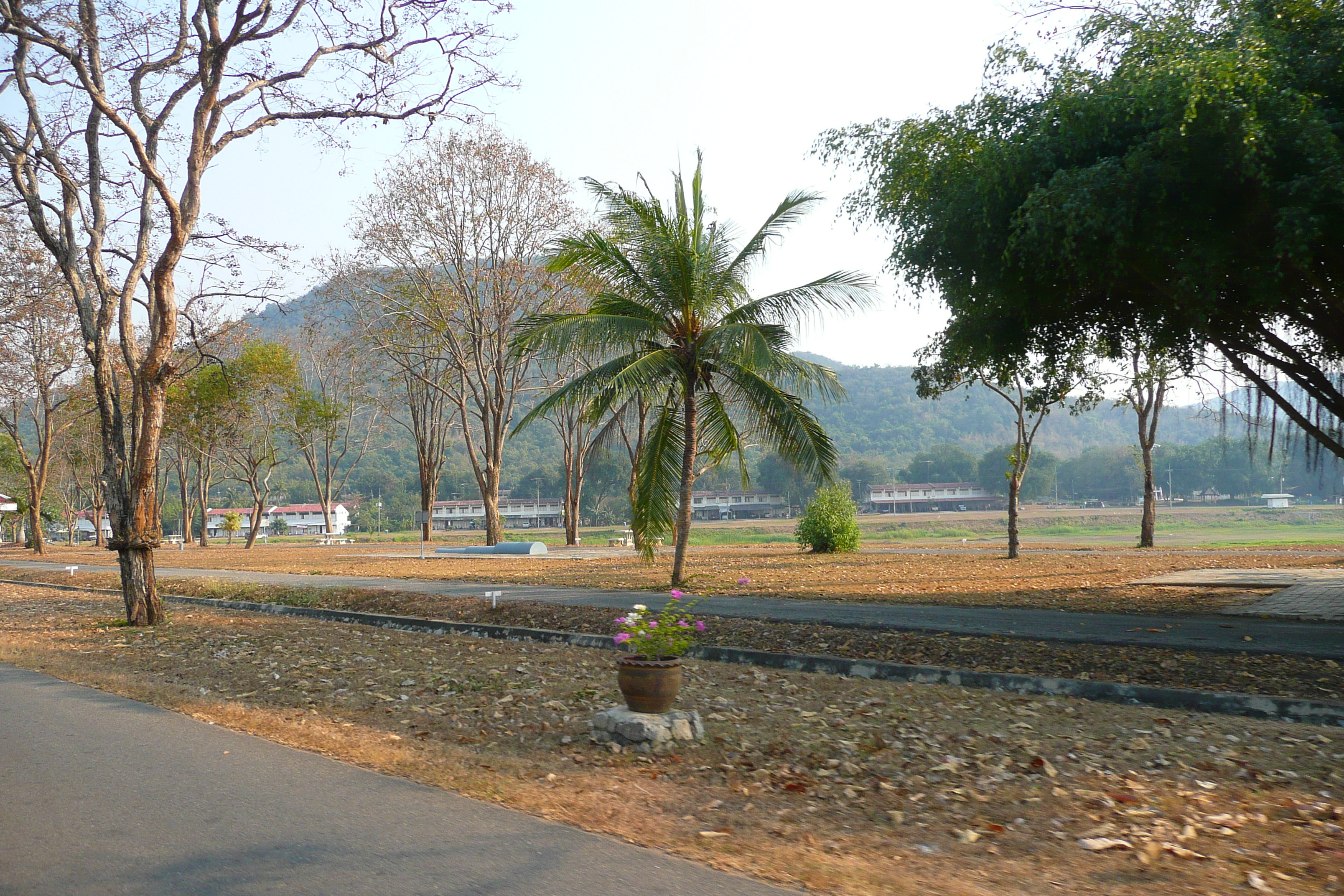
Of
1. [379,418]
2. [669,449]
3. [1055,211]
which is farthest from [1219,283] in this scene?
[379,418]

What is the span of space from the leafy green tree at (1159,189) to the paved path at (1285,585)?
7.48 ft

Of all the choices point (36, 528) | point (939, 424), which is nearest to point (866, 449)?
point (939, 424)

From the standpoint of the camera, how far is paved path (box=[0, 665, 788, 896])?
3.91m

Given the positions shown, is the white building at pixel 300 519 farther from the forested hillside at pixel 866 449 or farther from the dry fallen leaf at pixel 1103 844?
the dry fallen leaf at pixel 1103 844

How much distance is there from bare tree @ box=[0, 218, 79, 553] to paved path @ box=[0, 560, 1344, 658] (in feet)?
60.8

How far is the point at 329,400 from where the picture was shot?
50.7 metres

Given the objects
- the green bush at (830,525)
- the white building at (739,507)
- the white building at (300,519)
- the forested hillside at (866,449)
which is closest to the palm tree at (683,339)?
the green bush at (830,525)

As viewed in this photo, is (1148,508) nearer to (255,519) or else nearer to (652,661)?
(652,661)

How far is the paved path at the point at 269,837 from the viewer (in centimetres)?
391

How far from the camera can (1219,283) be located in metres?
10.3

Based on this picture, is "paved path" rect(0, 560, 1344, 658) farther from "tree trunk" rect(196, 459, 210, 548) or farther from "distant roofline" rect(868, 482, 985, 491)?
"distant roofline" rect(868, 482, 985, 491)

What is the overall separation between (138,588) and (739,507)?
10845 centimetres

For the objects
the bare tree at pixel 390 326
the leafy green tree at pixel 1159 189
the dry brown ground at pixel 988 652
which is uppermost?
the bare tree at pixel 390 326

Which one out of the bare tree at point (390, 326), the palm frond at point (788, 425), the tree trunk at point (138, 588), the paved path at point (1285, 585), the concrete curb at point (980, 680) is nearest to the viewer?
the concrete curb at point (980, 680)
